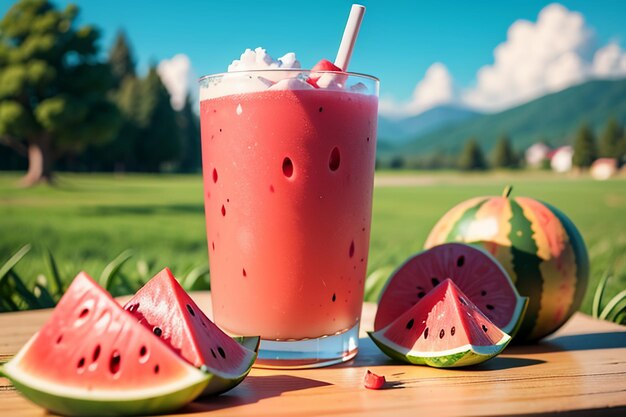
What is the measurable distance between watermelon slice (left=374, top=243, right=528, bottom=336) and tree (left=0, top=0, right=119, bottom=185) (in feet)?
73.0

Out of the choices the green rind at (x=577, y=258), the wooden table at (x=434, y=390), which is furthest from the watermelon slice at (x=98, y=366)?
the green rind at (x=577, y=258)

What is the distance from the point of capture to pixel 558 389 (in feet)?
5.88

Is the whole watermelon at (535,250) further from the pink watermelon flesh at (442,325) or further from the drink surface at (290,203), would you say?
the drink surface at (290,203)

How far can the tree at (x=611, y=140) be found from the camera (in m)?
23.7

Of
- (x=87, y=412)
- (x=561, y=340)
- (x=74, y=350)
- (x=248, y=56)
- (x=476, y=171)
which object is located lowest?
(x=476, y=171)

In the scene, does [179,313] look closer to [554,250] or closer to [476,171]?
[554,250]

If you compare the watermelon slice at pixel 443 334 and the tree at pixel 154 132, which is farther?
the tree at pixel 154 132

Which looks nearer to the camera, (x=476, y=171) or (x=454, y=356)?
(x=454, y=356)

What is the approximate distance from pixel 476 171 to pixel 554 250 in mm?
36348

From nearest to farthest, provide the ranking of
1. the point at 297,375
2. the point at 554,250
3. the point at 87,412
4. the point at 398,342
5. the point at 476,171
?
the point at 87,412 < the point at 297,375 < the point at 398,342 < the point at 554,250 < the point at 476,171

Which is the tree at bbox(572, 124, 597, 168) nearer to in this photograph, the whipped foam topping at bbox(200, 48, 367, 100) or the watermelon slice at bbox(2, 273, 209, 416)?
the whipped foam topping at bbox(200, 48, 367, 100)

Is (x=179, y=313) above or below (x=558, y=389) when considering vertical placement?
above

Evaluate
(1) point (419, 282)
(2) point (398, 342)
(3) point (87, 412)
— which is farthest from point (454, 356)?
(3) point (87, 412)

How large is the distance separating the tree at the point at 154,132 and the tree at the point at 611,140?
2263 centimetres
